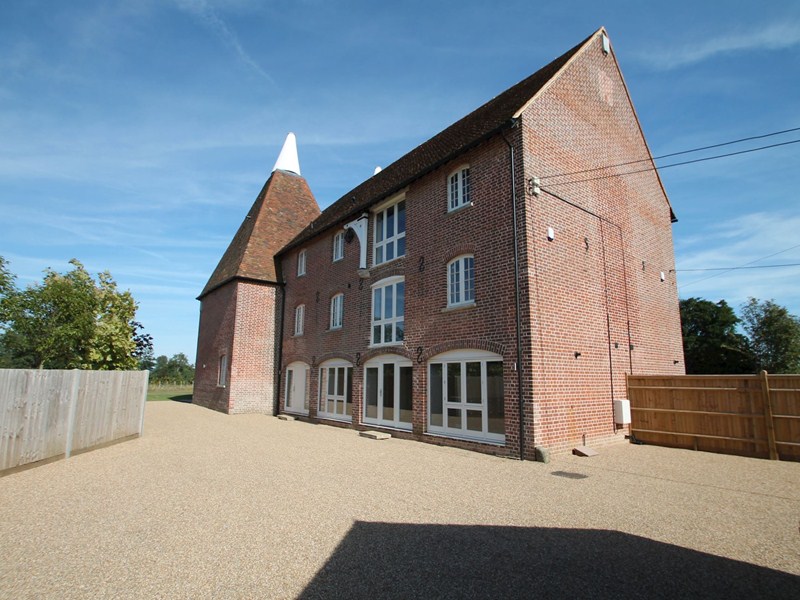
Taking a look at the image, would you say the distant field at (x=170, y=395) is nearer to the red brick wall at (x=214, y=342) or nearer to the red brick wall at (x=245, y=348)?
the red brick wall at (x=214, y=342)

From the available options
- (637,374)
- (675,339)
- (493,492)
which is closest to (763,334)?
(675,339)

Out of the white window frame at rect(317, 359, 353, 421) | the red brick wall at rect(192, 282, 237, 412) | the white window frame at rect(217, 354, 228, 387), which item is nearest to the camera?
the white window frame at rect(317, 359, 353, 421)

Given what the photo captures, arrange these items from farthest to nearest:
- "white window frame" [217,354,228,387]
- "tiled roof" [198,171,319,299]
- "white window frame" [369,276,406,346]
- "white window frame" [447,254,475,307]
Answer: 1. "tiled roof" [198,171,319,299]
2. "white window frame" [217,354,228,387]
3. "white window frame" [369,276,406,346]
4. "white window frame" [447,254,475,307]

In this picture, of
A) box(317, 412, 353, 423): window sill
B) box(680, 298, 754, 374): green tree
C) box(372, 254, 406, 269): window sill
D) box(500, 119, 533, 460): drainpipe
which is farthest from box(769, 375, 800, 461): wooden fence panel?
box(680, 298, 754, 374): green tree

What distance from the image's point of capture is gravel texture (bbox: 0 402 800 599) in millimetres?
3703

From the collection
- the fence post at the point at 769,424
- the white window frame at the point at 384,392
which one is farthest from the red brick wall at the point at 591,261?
the white window frame at the point at 384,392

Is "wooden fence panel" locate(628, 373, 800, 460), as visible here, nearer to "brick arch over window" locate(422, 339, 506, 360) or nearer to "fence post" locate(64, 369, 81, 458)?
"brick arch over window" locate(422, 339, 506, 360)

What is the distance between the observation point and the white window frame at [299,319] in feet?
64.5

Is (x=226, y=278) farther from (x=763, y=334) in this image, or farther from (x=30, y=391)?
(x=763, y=334)

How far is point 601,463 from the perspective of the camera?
8891mm

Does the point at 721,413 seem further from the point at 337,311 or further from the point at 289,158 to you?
the point at 289,158

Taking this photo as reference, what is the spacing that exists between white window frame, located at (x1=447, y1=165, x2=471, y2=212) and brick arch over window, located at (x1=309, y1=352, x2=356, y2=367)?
6336 mm

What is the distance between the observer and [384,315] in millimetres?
14086

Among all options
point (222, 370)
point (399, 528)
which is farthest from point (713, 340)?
point (399, 528)
